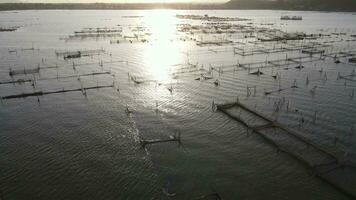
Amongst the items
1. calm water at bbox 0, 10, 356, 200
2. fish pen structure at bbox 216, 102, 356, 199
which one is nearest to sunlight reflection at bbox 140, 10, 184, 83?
calm water at bbox 0, 10, 356, 200

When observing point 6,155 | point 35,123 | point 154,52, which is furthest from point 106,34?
point 6,155

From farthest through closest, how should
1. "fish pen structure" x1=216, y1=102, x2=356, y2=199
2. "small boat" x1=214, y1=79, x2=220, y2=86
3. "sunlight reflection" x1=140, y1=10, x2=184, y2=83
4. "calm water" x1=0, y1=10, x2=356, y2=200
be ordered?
"sunlight reflection" x1=140, y1=10, x2=184, y2=83 < "small boat" x1=214, y1=79, x2=220, y2=86 < "fish pen structure" x1=216, y1=102, x2=356, y2=199 < "calm water" x1=0, y1=10, x2=356, y2=200

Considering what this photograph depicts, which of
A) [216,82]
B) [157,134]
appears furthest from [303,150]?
[216,82]

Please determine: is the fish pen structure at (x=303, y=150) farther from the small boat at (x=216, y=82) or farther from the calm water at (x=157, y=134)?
the small boat at (x=216, y=82)

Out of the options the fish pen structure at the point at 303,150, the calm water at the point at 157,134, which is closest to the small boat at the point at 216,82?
the calm water at the point at 157,134

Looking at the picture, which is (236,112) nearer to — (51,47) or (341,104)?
(341,104)

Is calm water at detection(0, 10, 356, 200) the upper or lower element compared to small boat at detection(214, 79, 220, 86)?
lower

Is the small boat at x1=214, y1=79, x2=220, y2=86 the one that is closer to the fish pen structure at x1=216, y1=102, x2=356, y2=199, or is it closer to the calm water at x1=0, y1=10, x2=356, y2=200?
the calm water at x1=0, y1=10, x2=356, y2=200
